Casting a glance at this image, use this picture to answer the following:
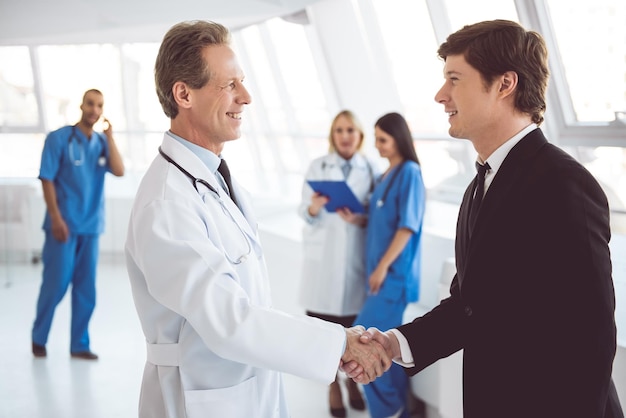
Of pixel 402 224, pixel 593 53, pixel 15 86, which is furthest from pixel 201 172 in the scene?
pixel 593 53

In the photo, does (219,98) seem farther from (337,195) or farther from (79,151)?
(79,151)

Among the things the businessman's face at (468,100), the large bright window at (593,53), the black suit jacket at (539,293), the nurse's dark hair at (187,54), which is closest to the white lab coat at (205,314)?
the nurse's dark hair at (187,54)

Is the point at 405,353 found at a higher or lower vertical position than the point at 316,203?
lower

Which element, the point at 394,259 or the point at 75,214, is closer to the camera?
the point at 394,259

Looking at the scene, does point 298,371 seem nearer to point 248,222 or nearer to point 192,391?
point 192,391

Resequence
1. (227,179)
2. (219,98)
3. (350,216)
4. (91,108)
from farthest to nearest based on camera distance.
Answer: (350,216), (91,108), (227,179), (219,98)

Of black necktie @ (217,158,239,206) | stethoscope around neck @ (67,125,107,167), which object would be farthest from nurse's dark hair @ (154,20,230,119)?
stethoscope around neck @ (67,125,107,167)

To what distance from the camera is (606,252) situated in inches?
46.9

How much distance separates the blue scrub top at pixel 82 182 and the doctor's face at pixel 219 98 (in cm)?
181

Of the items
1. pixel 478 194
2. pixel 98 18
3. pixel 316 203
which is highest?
pixel 98 18

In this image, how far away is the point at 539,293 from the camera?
48.2 inches

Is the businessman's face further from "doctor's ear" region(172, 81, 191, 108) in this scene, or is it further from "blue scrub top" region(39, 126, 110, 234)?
"blue scrub top" region(39, 126, 110, 234)

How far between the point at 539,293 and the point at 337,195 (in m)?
1.83

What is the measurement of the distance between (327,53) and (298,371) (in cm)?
366
